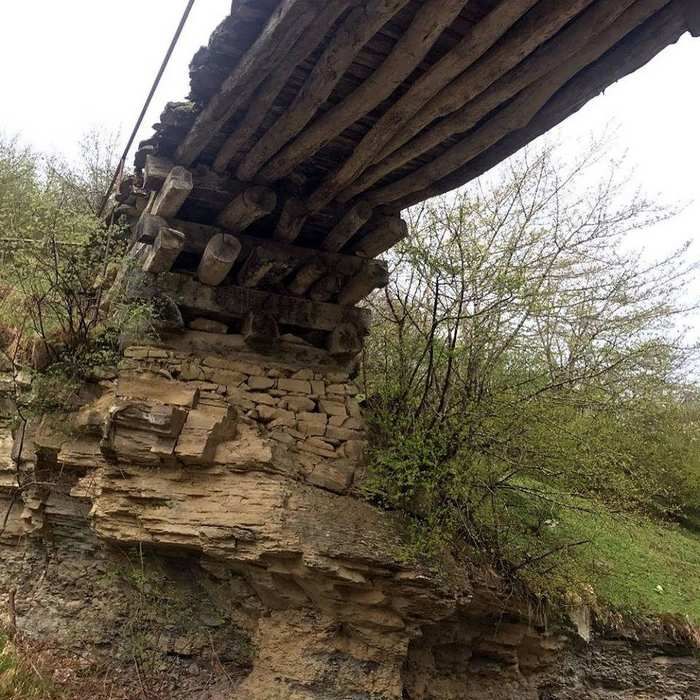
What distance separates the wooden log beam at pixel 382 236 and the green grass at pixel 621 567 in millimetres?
2893

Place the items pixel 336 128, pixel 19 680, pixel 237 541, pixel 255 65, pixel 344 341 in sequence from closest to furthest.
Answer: pixel 255 65
pixel 336 128
pixel 19 680
pixel 237 541
pixel 344 341

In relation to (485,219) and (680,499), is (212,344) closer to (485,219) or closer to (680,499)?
(485,219)

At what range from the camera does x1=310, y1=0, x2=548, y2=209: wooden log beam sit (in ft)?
9.89

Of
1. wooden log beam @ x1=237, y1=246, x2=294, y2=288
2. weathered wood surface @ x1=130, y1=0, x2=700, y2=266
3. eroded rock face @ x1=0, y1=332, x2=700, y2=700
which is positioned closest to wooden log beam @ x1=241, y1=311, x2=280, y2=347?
eroded rock face @ x1=0, y1=332, x2=700, y2=700

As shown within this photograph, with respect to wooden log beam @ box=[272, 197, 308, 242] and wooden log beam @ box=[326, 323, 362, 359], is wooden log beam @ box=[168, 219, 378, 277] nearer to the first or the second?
wooden log beam @ box=[272, 197, 308, 242]

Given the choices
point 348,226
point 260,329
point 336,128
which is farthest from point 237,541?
point 336,128

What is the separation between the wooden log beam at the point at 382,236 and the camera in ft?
16.4

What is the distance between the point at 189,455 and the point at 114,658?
169cm

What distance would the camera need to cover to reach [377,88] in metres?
3.56

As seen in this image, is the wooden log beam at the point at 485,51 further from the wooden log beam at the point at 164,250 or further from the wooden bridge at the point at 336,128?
A: the wooden log beam at the point at 164,250

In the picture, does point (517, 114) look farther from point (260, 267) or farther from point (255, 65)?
point (260, 267)

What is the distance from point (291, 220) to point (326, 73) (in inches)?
58.9

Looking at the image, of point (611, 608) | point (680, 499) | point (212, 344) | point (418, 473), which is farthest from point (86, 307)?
point (680, 499)

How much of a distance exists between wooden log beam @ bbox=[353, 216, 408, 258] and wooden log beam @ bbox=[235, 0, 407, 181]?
43.9 inches
